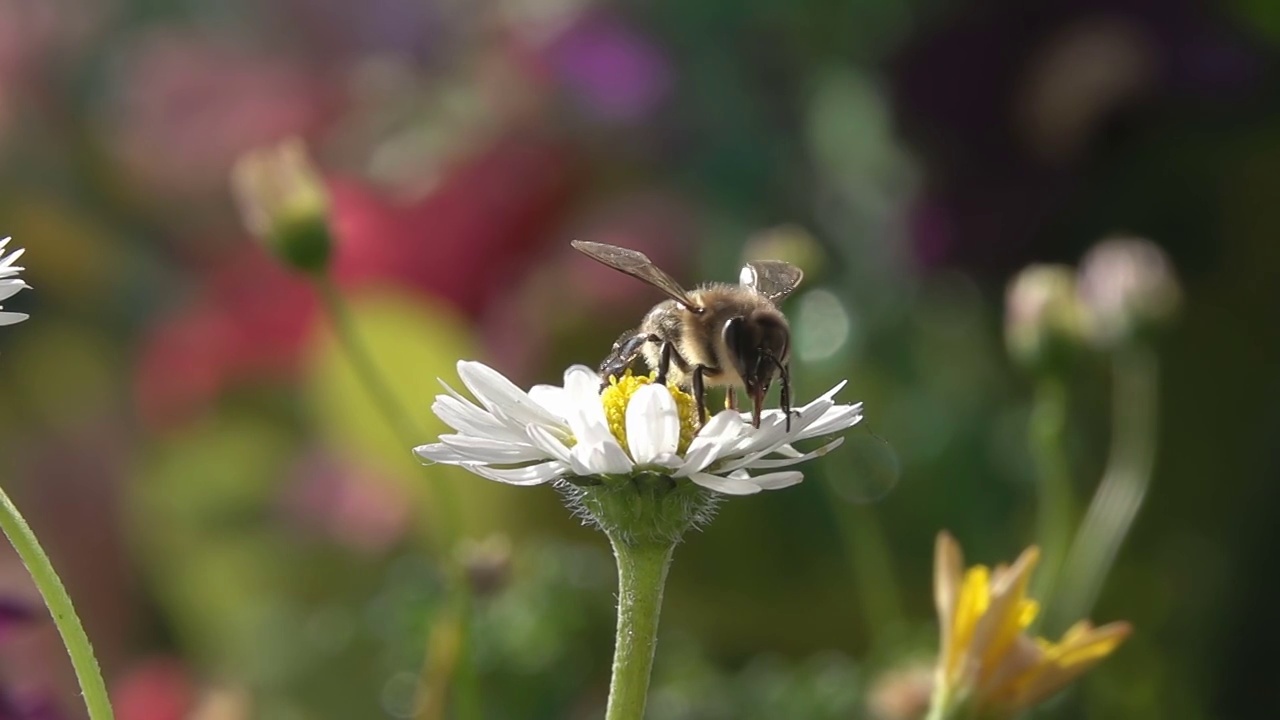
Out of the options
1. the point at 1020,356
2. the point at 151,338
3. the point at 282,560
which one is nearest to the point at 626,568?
the point at 1020,356

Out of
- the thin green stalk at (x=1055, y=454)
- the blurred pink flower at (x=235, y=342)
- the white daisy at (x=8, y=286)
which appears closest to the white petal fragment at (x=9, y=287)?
the white daisy at (x=8, y=286)

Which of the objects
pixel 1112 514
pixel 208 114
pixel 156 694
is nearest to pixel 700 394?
pixel 1112 514

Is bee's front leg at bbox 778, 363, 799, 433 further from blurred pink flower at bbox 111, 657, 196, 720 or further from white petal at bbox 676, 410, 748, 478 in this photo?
blurred pink flower at bbox 111, 657, 196, 720

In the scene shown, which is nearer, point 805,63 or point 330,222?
point 330,222

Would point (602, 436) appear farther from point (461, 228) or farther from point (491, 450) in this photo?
point (461, 228)

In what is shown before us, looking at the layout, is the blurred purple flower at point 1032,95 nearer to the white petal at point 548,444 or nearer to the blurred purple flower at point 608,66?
the blurred purple flower at point 608,66

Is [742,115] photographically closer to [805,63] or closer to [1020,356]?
[805,63]
